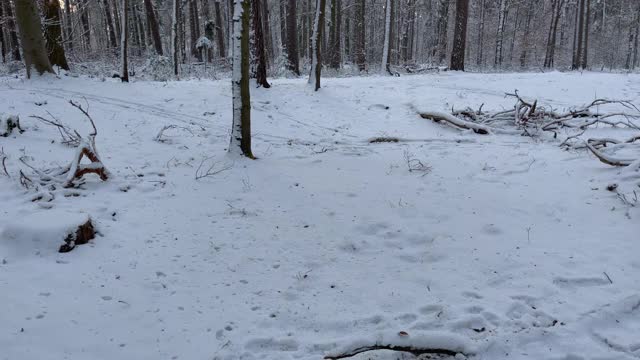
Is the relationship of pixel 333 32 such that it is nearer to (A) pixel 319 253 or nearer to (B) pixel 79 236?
(A) pixel 319 253

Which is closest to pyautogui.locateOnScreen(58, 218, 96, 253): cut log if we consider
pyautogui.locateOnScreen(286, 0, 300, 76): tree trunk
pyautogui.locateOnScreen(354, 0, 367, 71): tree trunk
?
pyautogui.locateOnScreen(286, 0, 300, 76): tree trunk

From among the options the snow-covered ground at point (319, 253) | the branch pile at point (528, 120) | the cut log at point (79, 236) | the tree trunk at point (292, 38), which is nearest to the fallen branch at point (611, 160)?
the snow-covered ground at point (319, 253)

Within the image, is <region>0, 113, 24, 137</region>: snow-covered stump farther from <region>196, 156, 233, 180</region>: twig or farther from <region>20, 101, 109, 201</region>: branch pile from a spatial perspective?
<region>196, 156, 233, 180</region>: twig

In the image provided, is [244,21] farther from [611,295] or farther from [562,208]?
[611,295]

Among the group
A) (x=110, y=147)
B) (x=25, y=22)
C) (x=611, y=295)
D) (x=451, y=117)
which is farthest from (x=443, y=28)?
(x=611, y=295)

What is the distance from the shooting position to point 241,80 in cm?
745

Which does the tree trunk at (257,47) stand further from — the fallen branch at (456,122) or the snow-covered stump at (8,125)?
the snow-covered stump at (8,125)

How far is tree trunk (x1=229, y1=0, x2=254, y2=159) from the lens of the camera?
7.21 m

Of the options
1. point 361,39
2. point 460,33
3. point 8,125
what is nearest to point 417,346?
point 8,125

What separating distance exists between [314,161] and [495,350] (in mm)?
4853

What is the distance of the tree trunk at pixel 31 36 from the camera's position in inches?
468

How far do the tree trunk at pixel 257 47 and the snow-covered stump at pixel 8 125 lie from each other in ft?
19.9

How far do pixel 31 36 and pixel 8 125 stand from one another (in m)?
5.43

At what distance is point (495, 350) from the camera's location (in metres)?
3.49
